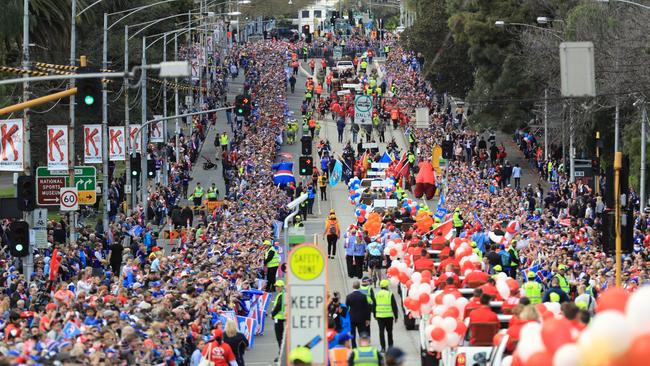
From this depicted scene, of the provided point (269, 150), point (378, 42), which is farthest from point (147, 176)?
point (378, 42)

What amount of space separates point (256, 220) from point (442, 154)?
2230 cm

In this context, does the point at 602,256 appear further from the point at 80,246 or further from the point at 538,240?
the point at 80,246

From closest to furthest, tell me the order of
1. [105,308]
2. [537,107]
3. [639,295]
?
1. [639,295]
2. [105,308]
3. [537,107]

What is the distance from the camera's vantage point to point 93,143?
1818 inches

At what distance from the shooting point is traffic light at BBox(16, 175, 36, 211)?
1412 inches

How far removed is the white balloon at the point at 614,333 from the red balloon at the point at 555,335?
0.94 m

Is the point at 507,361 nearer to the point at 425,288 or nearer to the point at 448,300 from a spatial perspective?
the point at 448,300

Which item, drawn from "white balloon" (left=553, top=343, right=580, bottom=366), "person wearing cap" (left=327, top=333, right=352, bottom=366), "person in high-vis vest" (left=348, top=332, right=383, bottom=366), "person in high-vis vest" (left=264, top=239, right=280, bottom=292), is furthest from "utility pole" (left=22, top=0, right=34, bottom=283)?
"white balloon" (left=553, top=343, right=580, bottom=366)

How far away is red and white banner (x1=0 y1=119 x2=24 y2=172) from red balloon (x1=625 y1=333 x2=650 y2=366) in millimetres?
23641

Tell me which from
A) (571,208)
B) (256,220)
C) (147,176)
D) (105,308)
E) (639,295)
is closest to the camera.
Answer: (639,295)

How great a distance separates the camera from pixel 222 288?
31516mm

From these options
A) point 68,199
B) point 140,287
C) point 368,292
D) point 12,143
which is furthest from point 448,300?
point 68,199

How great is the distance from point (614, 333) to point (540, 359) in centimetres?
139

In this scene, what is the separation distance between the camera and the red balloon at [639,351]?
14070 mm
